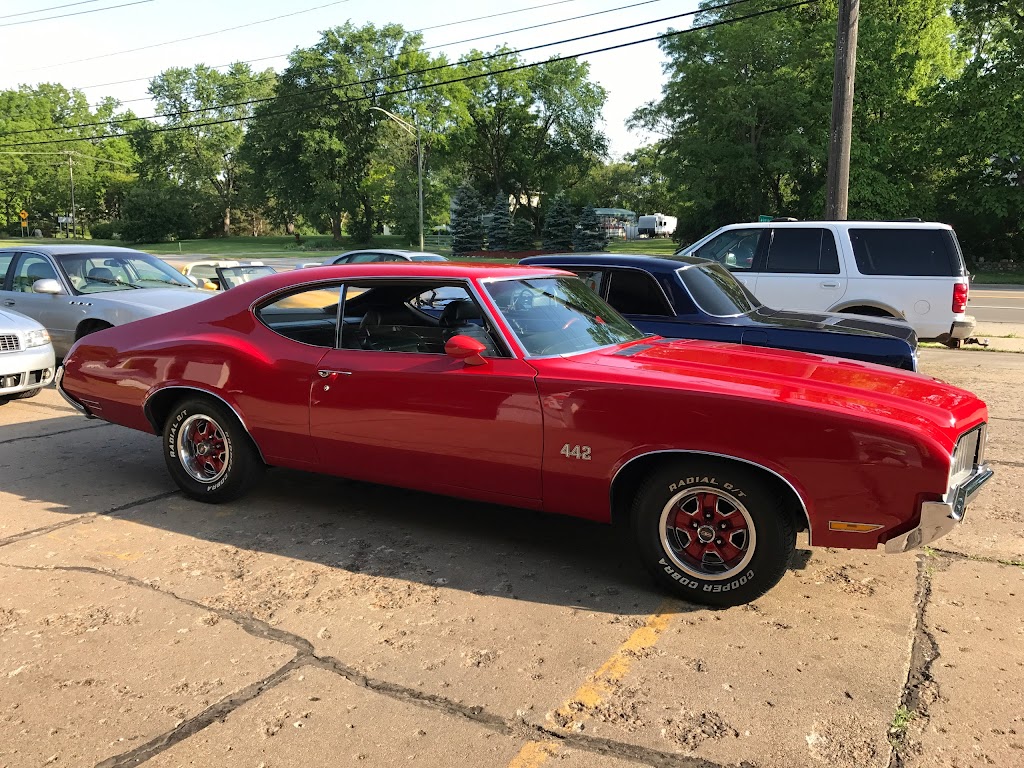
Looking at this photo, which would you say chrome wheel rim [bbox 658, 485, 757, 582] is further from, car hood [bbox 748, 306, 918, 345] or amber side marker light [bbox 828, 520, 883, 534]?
car hood [bbox 748, 306, 918, 345]

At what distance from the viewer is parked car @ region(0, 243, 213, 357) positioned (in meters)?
8.84

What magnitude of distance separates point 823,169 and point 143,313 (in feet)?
121

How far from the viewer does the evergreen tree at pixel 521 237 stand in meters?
53.1

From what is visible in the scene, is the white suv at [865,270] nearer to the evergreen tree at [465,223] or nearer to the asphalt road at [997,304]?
the asphalt road at [997,304]

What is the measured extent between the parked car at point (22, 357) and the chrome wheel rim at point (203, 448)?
381 cm

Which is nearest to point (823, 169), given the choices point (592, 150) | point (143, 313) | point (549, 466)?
point (592, 150)

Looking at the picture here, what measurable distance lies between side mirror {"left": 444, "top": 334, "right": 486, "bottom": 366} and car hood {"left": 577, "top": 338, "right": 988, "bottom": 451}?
1.59ft

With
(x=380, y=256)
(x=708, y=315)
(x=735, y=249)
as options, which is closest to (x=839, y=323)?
(x=708, y=315)

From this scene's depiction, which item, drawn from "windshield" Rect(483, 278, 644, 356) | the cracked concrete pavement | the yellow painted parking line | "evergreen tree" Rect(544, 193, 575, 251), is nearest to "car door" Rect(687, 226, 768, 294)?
the cracked concrete pavement

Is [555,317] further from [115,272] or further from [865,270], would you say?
[115,272]

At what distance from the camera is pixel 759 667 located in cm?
307

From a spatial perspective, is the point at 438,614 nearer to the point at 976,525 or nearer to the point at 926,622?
the point at 926,622

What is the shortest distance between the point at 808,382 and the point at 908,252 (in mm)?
6745

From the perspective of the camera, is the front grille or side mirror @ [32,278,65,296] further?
side mirror @ [32,278,65,296]
